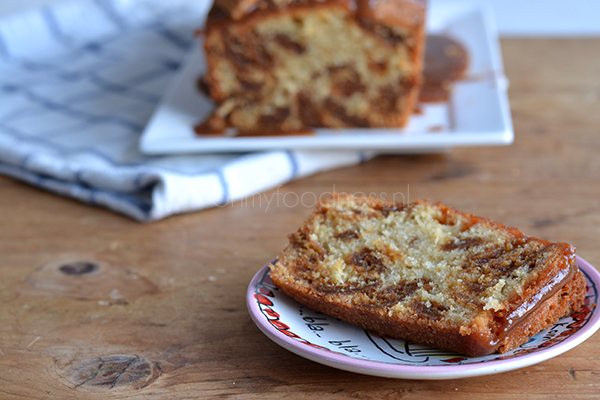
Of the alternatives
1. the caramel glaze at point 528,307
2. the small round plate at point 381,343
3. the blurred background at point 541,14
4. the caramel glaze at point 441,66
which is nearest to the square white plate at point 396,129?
the caramel glaze at point 441,66

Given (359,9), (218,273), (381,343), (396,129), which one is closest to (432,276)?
(381,343)

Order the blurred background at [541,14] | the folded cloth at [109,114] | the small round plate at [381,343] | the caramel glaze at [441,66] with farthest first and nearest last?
the blurred background at [541,14]
the caramel glaze at [441,66]
the folded cloth at [109,114]
the small round plate at [381,343]

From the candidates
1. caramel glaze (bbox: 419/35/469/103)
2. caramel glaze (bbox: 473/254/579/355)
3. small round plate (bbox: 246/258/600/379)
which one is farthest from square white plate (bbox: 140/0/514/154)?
caramel glaze (bbox: 473/254/579/355)

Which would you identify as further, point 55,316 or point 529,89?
point 529,89

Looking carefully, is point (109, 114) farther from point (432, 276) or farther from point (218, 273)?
point (432, 276)

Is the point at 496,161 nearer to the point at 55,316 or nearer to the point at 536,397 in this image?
the point at 536,397

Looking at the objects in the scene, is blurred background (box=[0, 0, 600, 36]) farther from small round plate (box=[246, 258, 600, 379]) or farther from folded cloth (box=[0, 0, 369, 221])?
small round plate (box=[246, 258, 600, 379])

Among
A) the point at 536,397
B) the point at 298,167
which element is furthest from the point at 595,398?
the point at 298,167

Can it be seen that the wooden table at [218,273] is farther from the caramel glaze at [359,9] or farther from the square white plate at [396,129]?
the caramel glaze at [359,9]
